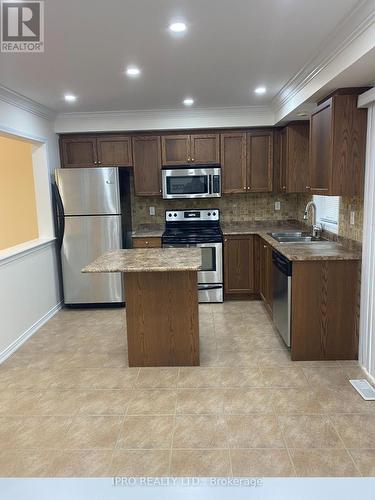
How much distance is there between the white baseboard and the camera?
3.51 metres

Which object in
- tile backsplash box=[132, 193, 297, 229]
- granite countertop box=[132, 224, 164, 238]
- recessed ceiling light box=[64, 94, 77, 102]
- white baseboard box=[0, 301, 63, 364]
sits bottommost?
white baseboard box=[0, 301, 63, 364]

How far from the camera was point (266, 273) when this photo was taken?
4402 millimetres

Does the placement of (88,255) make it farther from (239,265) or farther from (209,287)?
(239,265)

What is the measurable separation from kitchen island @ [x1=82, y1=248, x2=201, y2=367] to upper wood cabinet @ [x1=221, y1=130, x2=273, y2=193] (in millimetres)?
2074

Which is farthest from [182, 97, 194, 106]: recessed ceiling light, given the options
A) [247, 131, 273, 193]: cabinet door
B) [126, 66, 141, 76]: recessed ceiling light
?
[126, 66, 141, 76]: recessed ceiling light

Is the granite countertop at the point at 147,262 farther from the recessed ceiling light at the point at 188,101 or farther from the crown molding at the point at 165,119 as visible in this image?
the crown molding at the point at 165,119

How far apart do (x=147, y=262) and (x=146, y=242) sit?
187 centimetres

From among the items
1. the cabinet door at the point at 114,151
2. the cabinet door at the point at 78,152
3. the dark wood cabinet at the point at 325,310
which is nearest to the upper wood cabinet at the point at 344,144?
the dark wood cabinet at the point at 325,310

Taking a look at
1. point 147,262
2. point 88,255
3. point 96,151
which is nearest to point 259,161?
point 96,151

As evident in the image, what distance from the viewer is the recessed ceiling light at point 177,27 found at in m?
2.21

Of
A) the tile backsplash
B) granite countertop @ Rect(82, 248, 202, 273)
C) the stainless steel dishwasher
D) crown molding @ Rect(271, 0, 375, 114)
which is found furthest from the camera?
the tile backsplash

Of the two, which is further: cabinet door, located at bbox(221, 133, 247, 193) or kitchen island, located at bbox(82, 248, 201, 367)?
cabinet door, located at bbox(221, 133, 247, 193)

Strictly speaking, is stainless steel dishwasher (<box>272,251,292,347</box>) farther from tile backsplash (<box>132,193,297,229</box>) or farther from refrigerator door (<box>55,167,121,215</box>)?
refrigerator door (<box>55,167,121,215</box>)

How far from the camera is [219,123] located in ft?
15.9
